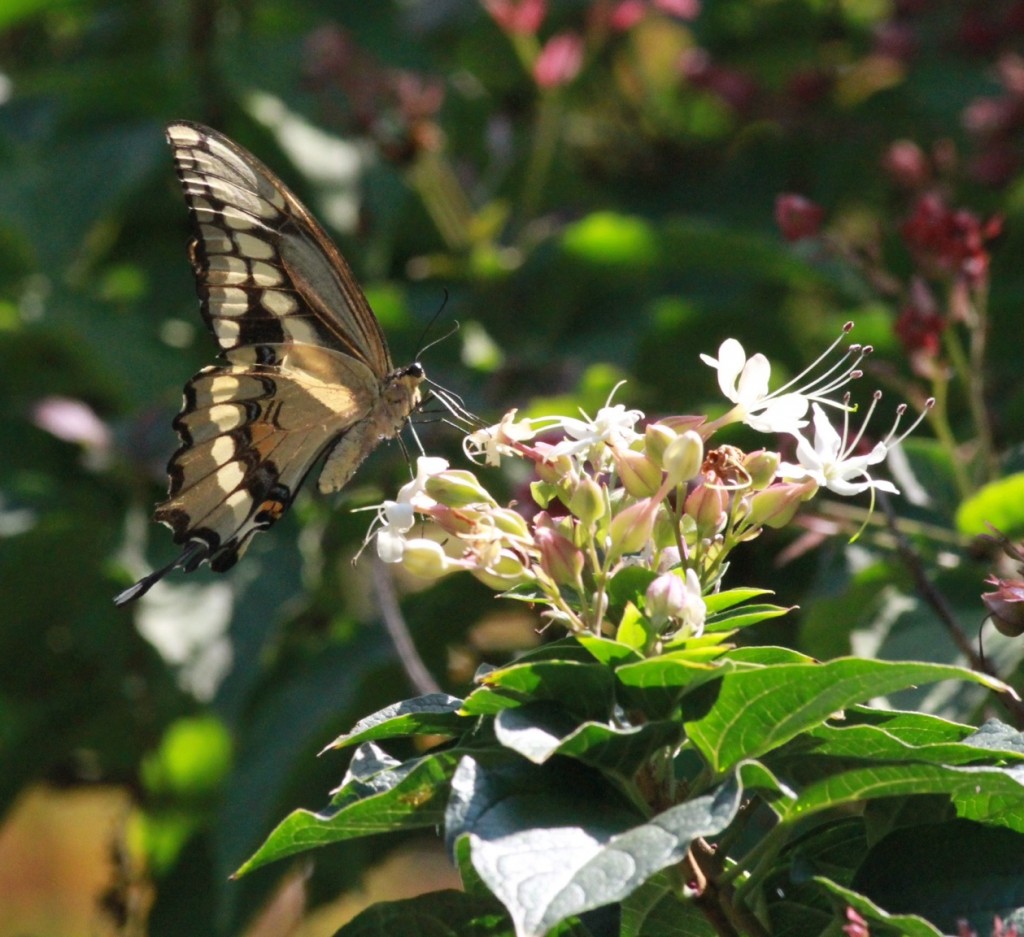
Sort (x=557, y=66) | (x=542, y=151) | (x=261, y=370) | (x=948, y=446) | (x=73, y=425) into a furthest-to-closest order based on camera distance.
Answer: (x=542, y=151) → (x=557, y=66) → (x=73, y=425) → (x=261, y=370) → (x=948, y=446)

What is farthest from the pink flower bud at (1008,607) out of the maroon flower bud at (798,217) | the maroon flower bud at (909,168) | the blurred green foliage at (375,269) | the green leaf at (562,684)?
the maroon flower bud at (909,168)

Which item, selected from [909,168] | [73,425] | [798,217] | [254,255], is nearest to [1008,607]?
[798,217]

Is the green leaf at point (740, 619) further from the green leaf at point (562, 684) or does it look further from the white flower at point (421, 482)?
the white flower at point (421, 482)

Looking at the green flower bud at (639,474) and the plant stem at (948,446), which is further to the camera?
the plant stem at (948,446)

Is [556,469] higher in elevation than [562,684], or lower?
higher

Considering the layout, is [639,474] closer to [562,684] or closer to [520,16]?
[562,684]

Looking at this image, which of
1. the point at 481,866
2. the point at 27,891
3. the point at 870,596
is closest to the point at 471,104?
the point at 870,596
